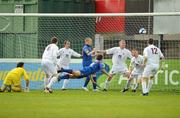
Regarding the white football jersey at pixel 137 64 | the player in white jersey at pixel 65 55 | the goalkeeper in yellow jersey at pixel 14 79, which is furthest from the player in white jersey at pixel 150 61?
the goalkeeper in yellow jersey at pixel 14 79

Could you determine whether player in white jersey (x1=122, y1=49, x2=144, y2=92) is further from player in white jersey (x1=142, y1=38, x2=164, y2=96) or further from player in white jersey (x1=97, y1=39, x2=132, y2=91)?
player in white jersey (x1=142, y1=38, x2=164, y2=96)

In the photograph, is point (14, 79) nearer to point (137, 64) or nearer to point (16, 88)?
point (16, 88)

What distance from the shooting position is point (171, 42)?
98.6 ft

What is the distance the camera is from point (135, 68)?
27.8 m

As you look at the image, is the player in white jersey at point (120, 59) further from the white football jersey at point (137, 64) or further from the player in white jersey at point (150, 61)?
the player in white jersey at point (150, 61)

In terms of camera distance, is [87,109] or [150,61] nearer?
[87,109]

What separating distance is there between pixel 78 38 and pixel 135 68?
5.00 meters

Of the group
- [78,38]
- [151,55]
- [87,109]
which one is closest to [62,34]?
[78,38]

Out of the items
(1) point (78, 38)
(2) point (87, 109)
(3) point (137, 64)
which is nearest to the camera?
(2) point (87, 109)

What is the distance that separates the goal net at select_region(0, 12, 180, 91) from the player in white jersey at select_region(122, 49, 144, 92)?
1073mm

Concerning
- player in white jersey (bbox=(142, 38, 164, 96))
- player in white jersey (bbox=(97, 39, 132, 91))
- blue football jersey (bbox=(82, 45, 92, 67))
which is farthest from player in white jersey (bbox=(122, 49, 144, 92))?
player in white jersey (bbox=(142, 38, 164, 96))

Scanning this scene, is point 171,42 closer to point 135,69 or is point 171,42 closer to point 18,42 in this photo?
point 135,69

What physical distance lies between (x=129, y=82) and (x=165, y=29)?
9.77 metres

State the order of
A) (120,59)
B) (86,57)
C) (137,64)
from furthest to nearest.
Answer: (120,59) < (137,64) < (86,57)
